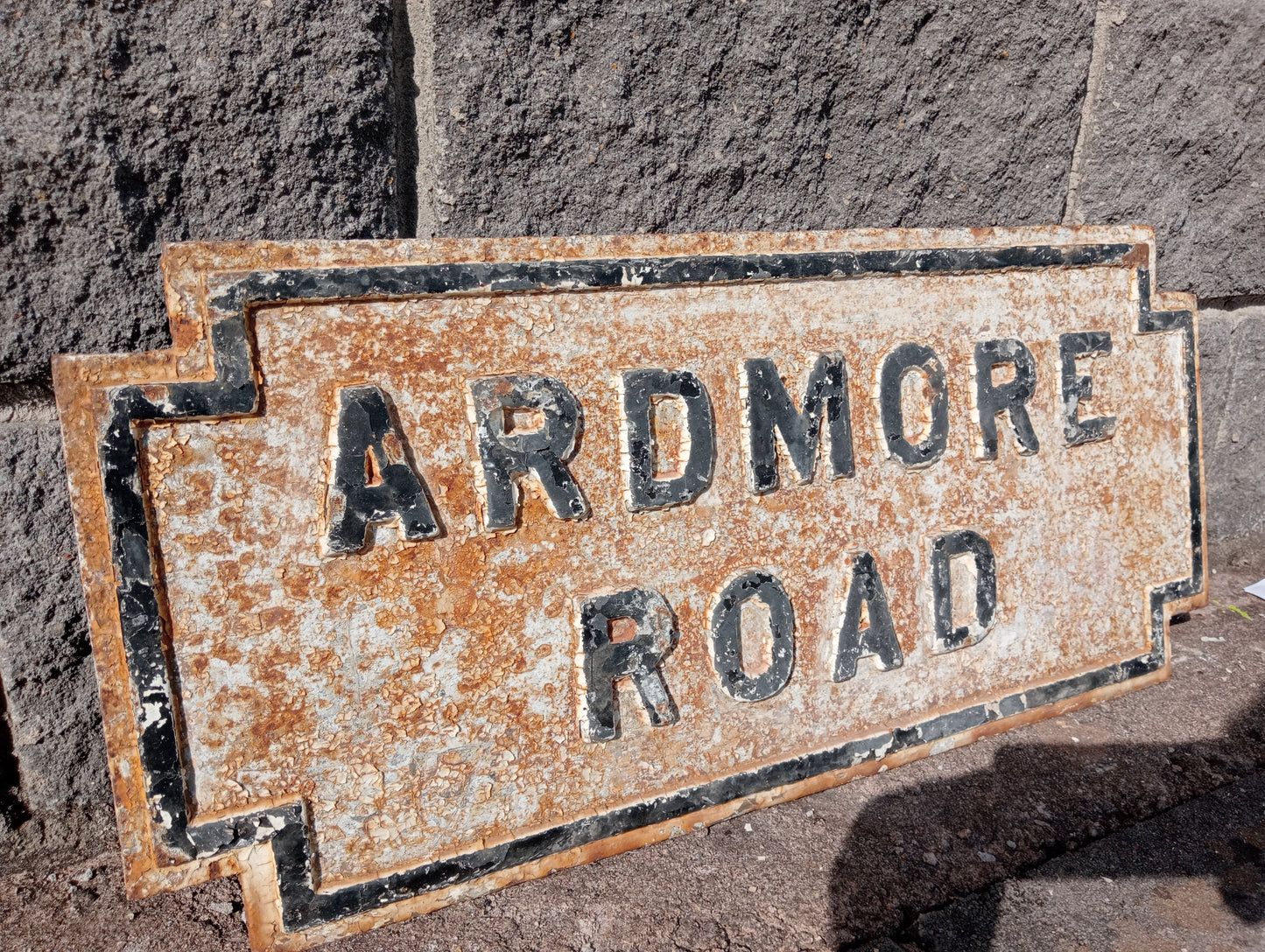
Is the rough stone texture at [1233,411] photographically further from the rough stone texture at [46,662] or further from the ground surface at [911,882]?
the rough stone texture at [46,662]

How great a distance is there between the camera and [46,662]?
92 centimetres

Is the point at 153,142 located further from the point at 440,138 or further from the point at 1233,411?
the point at 1233,411

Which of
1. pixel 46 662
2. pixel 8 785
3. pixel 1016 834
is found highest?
pixel 46 662

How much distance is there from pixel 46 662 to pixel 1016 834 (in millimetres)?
1120

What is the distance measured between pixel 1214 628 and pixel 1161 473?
17.1 inches

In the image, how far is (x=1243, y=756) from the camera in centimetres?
112

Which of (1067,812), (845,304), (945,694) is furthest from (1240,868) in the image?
(845,304)

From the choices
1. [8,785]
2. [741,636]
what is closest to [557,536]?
[741,636]

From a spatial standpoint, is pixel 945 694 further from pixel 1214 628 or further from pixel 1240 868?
pixel 1214 628

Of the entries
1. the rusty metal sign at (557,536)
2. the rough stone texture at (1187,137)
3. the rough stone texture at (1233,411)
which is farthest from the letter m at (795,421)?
the rough stone texture at (1233,411)

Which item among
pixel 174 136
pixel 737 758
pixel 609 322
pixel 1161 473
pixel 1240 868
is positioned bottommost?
pixel 1240 868

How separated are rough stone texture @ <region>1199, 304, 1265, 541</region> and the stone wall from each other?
472 mm

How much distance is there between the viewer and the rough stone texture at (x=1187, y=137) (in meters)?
1.35

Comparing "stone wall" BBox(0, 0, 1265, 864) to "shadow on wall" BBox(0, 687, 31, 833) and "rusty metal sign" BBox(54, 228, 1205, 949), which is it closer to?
"shadow on wall" BBox(0, 687, 31, 833)
